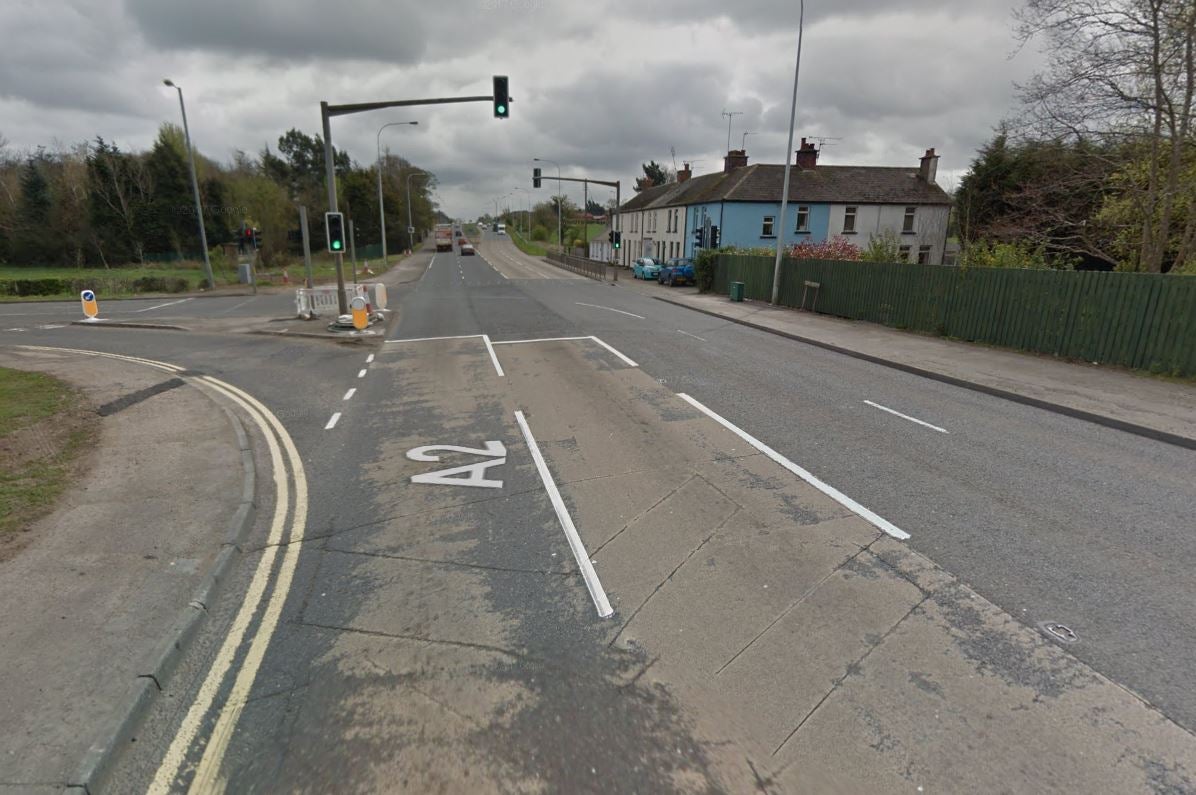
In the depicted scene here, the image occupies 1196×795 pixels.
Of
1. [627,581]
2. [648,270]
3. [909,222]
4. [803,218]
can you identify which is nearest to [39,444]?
[627,581]

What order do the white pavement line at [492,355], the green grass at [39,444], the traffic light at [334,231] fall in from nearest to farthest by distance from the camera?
1. the green grass at [39,444]
2. the white pavement line at [492,355]
3. the traffic light at [334,231]

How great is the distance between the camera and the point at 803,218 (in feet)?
135

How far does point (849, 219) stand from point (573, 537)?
141ft

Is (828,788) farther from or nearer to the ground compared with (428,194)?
nearer to the ground

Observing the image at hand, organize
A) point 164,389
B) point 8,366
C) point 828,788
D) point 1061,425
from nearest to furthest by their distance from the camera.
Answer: point 828,788
point 1061,425
point 164,389
point 8,366

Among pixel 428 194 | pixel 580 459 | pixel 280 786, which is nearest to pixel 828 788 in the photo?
pixel 280 786

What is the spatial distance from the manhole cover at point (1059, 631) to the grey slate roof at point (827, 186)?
39.5 m

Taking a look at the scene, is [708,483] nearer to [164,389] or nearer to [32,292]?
[164,389]

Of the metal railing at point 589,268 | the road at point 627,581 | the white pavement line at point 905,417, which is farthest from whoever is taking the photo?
the metal railing at point 589,268

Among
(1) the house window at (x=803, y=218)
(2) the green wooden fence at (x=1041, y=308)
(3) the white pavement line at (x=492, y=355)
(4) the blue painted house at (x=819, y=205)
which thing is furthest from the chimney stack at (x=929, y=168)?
(3) the white pavement line at (x=492, y=355)

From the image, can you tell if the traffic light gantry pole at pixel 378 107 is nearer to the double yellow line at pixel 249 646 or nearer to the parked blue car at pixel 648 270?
the double yellow line at pixel 249 646

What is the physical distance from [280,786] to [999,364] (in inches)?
551

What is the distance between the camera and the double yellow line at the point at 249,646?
291 centimetres

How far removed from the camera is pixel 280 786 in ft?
9.11
